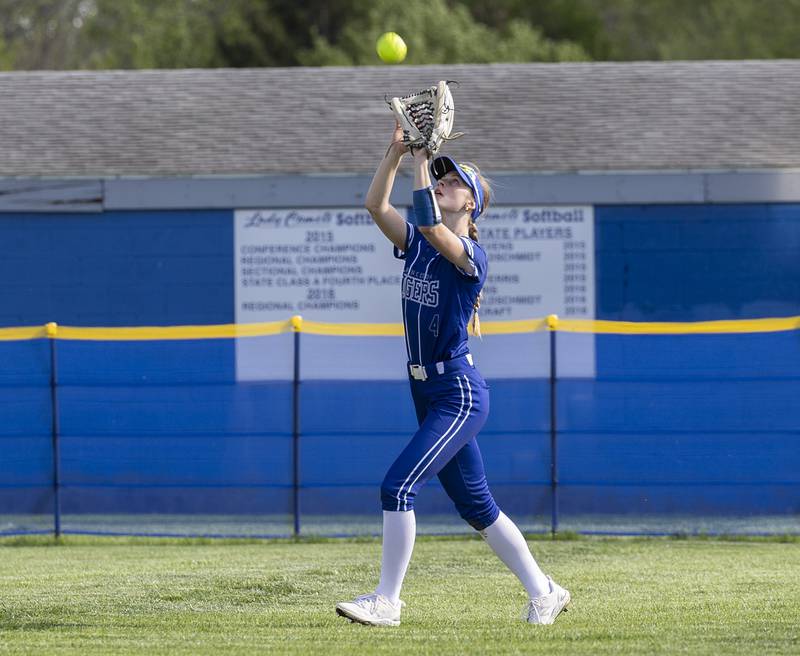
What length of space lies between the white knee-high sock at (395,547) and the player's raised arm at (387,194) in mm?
1223

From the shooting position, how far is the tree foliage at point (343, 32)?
3484cm

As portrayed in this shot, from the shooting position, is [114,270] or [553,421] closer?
[553,421]

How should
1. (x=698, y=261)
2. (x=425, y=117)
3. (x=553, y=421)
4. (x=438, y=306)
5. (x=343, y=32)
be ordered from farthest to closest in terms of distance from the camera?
(x=343, y=32)
(x=698, y=261)
(x=553, y=421)
(x=438, y=306)
(x=425, y=117)

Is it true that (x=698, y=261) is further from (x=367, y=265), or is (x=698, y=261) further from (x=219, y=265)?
(x=219, y=265)

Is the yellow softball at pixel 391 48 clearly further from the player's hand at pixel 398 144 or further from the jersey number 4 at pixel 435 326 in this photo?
the jersey number 4 at pixel 435 326

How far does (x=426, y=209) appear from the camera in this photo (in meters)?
6.02

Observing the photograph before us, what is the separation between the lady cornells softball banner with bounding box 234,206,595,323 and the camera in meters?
14.0

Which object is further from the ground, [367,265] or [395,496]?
[367,265]

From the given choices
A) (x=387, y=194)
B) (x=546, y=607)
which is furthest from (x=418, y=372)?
(x=546, y=607)

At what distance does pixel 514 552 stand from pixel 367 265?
7962mm

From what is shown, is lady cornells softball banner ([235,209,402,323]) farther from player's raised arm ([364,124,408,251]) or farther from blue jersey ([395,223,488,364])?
blue jersey ([395,223,488,364])

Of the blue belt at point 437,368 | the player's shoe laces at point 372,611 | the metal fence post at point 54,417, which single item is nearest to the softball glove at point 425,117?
the blue belt at point 437,368

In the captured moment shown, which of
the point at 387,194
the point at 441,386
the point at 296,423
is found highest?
the point at 387,194

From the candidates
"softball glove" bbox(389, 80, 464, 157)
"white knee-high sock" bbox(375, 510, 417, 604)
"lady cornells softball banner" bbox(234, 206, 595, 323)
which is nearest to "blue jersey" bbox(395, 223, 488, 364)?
"softball glove" bbox(389, 80, 464, 157)
